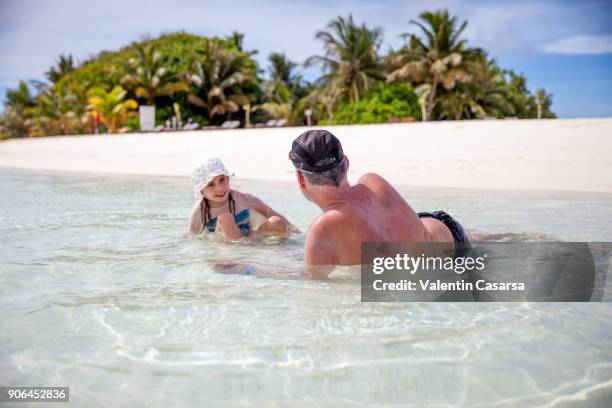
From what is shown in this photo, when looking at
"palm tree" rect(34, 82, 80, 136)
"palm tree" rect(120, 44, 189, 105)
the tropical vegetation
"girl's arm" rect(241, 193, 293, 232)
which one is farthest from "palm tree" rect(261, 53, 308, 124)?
"girl's arm" rect(241, 193, 293, 232)

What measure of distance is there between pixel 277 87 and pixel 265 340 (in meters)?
39.6

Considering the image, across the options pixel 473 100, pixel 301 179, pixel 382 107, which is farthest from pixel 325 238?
pixel 473 100

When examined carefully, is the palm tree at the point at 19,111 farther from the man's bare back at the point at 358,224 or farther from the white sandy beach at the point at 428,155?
the man's bare back at the point at 358,224

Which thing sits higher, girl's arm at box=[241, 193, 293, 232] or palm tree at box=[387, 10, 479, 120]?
palm tree at box=[387, 10, 479, 120]

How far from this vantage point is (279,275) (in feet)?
9.80

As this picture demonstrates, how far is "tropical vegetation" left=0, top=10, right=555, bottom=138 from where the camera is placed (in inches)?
1203

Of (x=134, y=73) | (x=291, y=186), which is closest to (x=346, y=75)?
(x=134, y=73)

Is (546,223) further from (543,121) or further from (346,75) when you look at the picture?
(346,75)

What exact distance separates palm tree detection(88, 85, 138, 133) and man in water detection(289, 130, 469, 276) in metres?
30.9

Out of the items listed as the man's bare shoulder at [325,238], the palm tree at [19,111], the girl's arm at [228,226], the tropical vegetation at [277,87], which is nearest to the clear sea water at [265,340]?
the man's bare shoulder at [325,238]

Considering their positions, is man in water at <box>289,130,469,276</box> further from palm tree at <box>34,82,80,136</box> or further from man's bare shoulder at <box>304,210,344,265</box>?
palm tree at <box>34,82,80,136</box>

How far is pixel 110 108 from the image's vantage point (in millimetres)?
31672

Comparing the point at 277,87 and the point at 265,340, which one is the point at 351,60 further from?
the point at 265,340

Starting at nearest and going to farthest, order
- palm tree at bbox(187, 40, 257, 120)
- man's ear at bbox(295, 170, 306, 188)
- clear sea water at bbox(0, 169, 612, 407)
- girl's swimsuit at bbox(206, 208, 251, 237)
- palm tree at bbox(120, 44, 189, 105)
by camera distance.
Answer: clear sea water at bbox(0, 169, 612, 407)
man's ear at bbox(295, 170, 306, 188)
girl's swimsuit at bbox(206, 208, 251, 237)
palm tree at bbox(120, 44, 189, 105)
palm tree at bbox(187, 40, 257, 120)
